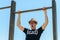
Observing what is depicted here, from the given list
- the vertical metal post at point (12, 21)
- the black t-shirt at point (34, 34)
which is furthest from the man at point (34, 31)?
the vertical metal post at point (12, 21)

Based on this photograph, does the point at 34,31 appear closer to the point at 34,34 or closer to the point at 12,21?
the point at 34,34

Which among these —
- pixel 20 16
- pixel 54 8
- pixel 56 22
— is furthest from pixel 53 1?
pixel 20 16

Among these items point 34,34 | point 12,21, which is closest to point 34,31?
point 34,34

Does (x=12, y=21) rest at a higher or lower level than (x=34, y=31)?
higher

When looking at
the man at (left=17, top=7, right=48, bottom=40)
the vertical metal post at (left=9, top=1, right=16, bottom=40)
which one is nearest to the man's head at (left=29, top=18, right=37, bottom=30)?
the man at (left=17, top=7, right=48, bottom=40)

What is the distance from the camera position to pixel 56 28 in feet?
17.8

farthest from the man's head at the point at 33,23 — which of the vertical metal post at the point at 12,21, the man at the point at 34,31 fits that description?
the vertical metal post at the point at 12,21

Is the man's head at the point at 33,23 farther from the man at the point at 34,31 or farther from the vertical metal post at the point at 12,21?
the vertical metal post at the point at 12,21

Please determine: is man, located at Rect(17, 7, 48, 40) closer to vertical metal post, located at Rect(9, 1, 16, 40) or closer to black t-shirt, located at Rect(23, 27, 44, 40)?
black t-shirt, located at Rect(23, 27, 44, 40)

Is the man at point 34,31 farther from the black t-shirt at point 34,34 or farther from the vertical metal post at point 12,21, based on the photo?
the vertical metal post at point 12,21

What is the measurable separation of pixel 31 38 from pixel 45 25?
0.49 metres

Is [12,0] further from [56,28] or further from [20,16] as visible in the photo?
[56,28]

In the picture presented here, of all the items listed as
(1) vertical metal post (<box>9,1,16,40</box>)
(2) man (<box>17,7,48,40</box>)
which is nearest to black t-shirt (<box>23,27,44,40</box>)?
(2) man (<box>17,7,48,40</box>)

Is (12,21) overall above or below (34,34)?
above
